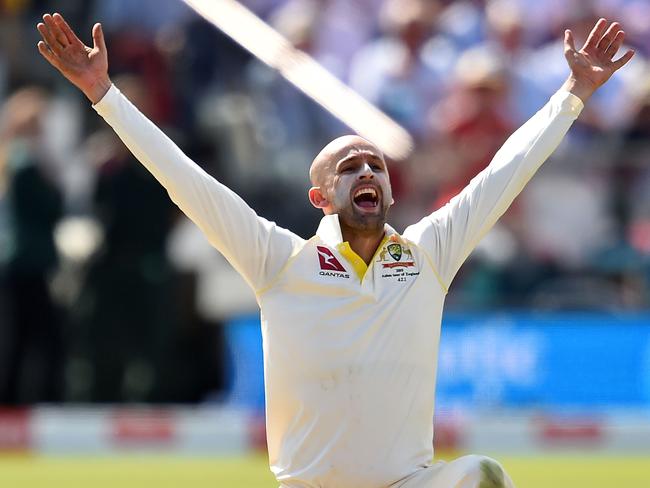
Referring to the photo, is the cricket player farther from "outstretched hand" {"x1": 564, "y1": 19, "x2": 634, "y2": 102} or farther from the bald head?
"outstretched hand" {"x1": 564, "y1": 19, "x2": 634, "y2": 102}

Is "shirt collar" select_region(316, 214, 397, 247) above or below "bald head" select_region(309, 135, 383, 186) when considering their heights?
below

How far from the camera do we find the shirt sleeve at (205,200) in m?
6.03

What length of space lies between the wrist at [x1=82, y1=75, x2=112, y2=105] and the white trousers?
1.79 meters

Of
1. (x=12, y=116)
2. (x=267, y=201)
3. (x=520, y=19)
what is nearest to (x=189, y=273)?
(x=267, y=201)

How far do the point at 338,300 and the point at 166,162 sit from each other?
2.67ft

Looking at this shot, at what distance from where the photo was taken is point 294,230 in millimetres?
12828

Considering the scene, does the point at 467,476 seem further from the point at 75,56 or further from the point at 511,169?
the point at 75,56

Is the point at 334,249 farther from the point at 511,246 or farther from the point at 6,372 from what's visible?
the point at 6,372

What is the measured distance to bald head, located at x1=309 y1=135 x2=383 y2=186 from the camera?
248 inches

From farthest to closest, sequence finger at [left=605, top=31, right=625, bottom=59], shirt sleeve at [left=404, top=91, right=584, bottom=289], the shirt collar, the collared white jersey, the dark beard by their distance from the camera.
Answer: finger at [left=605, top=31, right=625, bottom=59] < shirt sleeve at [left=404, top=91, right=584, bottom=289] < the shirt collar < the dark beard < the collared white jersey

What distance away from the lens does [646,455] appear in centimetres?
1241

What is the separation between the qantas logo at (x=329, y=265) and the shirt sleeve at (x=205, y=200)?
0.34ft

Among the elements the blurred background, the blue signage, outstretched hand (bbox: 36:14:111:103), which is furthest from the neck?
the blue signage

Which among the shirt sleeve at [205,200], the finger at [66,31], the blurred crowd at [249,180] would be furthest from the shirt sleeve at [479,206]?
the blurred crowd at [249,180]
